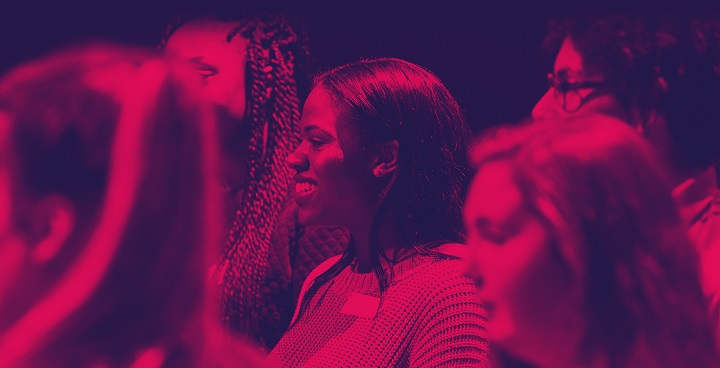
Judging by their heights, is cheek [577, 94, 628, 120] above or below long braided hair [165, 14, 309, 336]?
below

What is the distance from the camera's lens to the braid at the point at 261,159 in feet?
7.26

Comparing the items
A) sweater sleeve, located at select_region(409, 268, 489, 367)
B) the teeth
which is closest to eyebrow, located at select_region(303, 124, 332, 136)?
the teeth

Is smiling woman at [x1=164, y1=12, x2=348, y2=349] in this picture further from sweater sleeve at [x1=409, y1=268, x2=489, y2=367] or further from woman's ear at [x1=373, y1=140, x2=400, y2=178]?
sweater sleeve at [x1=409, y1=268, x2=489, y2=367]

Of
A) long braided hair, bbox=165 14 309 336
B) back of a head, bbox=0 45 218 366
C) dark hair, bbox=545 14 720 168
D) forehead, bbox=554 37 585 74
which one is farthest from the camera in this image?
long braided hair, bbox=165 14 309 336

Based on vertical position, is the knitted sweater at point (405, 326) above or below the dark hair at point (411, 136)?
below

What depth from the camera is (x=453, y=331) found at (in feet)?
5.31

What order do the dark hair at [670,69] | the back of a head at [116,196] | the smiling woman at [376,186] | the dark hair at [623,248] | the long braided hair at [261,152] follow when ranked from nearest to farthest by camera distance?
1. the back of a head at [116,196]
2. the dark hair at [623,248]
3. the smiling woman at [376,186]
4. the dark hair at [670,69]
5. the long braided hair at [261,152]

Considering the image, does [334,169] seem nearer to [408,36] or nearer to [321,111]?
[321,111]

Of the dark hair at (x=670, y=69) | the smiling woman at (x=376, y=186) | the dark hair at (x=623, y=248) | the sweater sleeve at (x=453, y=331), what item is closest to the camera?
the dark hair at (x=623, y=248)

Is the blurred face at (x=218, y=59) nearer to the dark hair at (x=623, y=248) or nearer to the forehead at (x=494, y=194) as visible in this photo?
the forehead at (x=494, y=194)

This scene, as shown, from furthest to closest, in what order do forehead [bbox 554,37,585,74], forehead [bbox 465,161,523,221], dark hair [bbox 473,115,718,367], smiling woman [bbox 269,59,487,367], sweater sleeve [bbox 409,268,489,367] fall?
forehead [bbox 554,37,585,74] → smiling woman [bbox 269,59,487,367] → sweater sleeve [bbox 409,268,489,367] → forehead [bbox 465,161,523,221] → dark hair [bbox 473,115,718,367]

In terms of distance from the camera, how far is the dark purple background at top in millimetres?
2236

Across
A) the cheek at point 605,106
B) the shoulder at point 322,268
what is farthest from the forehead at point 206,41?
the cheek at point 605,106

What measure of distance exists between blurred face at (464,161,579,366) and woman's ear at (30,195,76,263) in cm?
59
